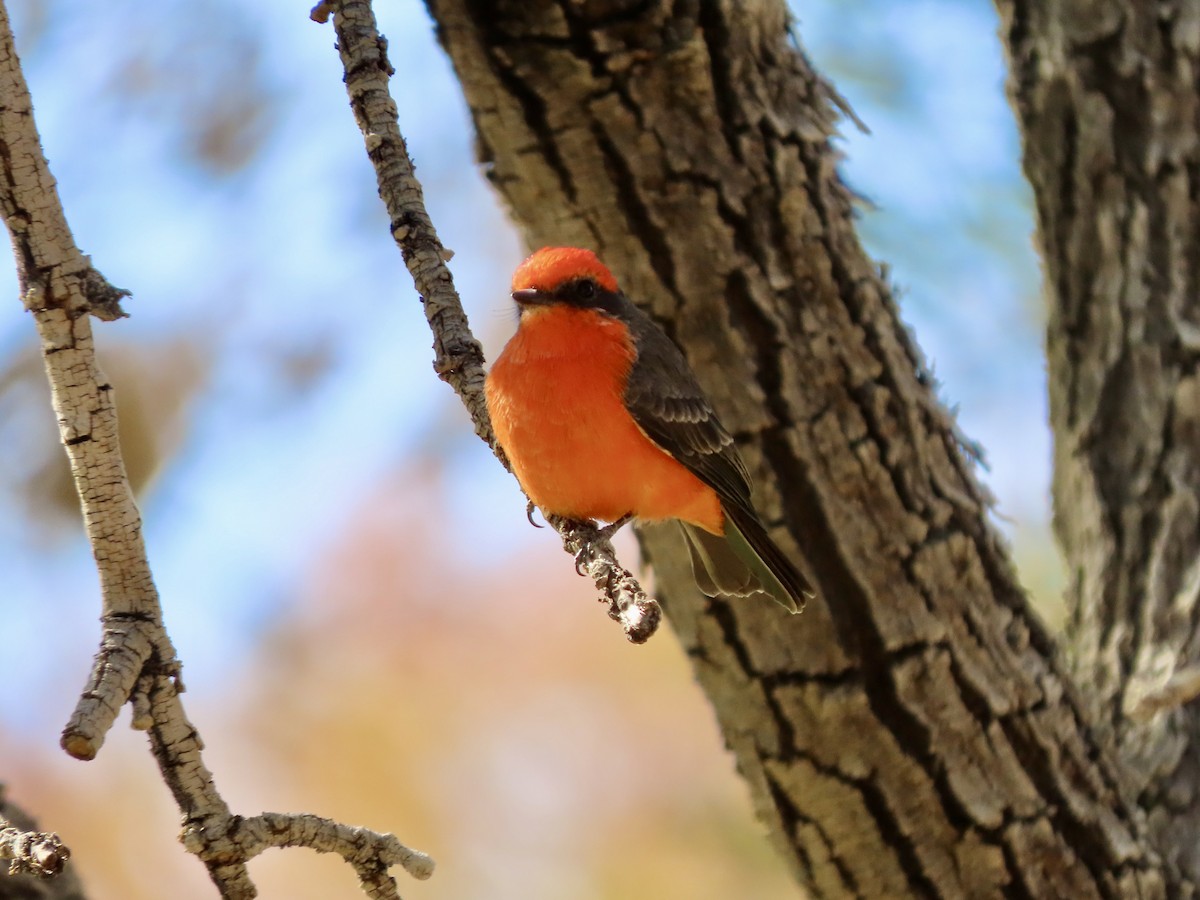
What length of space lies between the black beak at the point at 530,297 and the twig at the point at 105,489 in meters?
1.48

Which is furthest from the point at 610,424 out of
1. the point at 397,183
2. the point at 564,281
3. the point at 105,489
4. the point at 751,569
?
the point at 105,489

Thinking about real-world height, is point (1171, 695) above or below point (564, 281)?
below

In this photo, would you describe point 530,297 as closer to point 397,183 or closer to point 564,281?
point 564,281

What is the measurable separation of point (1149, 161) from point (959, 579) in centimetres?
182

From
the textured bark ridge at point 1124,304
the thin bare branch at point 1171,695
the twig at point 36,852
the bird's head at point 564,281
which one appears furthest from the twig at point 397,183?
the textured bark ridge at point 1124,304

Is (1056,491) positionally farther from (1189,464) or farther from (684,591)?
(684,591)

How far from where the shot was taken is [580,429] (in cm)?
373

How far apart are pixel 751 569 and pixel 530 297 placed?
1036mm

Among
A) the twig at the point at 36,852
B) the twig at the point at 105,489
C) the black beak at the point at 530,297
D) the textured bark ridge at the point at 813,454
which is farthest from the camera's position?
the textured bark ridge at the point at 813,454

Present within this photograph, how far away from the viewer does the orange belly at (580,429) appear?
3.69m

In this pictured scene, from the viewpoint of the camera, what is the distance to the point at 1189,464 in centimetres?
473

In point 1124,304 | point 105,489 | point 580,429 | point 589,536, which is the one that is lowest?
point 105,489

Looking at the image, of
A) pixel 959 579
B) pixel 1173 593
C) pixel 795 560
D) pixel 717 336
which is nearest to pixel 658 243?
pixel 717 336

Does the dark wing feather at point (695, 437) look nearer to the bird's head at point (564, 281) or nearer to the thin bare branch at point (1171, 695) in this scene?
the bird's head at point (564, 281)
